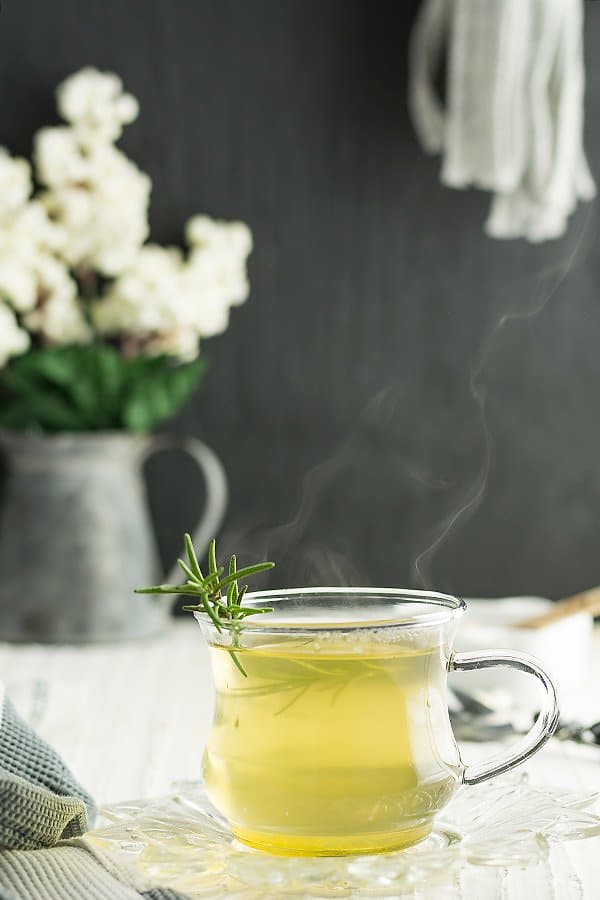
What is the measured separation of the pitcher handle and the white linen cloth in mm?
512

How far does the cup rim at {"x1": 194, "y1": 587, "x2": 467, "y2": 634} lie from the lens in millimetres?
593

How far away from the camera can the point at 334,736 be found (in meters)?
0.60

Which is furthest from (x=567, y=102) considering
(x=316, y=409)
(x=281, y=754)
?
(x=281, y=754)

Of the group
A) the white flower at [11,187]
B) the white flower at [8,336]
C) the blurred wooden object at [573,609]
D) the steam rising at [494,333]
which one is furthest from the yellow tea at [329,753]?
the steam rising at [494,333]

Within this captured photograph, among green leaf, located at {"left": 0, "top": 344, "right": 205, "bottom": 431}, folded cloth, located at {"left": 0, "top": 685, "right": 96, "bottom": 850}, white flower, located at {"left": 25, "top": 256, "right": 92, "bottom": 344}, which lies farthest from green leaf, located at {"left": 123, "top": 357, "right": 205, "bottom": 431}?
folded cloth, located at {"left": 0, "top": 685, "right": 96, "bottom": 850}

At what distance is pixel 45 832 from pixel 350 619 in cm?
20

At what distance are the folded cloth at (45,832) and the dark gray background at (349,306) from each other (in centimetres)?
103

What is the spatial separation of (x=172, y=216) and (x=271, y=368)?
0.27 metres

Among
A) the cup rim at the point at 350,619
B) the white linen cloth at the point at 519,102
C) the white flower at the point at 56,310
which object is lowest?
the cup rim at the point at 350,619

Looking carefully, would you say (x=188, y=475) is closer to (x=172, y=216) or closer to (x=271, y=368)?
(x=271, y=368)

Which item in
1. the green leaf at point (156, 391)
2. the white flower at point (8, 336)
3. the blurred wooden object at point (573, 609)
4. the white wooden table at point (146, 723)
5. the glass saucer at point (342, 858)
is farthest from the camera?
the green leaf at point (156, 391)

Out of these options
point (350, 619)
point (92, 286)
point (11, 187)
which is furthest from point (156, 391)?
point (350, 619)

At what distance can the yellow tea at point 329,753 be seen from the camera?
1.92 feet

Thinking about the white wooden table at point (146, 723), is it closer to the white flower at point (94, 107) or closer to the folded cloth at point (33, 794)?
the folded cloth at point (33, 794)
